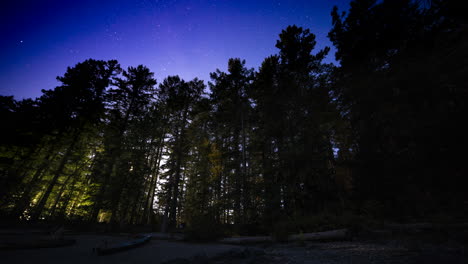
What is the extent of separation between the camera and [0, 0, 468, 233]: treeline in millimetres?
9453

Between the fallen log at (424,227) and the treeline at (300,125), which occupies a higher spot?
the treeline at (300,125)

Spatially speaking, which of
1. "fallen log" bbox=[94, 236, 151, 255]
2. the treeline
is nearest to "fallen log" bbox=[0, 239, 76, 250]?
"fallen log" bbox=[94, 236, 151, 255]

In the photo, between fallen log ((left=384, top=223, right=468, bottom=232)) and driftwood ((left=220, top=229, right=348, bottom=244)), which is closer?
fallen log ((left=384, top=223, right=468, bottom=232))

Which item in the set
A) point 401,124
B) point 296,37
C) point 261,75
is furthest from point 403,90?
point 261,75

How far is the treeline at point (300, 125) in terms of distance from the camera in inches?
372

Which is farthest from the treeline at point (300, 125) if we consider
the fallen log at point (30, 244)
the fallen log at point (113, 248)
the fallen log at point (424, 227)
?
the fallen log at point (30, 244)

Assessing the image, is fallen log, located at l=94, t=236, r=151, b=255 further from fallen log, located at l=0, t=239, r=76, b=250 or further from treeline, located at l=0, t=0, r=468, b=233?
treeline, located at l=0, t=0, r=468, b=233

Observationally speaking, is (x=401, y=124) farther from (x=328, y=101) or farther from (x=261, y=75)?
(x=261, y=75)

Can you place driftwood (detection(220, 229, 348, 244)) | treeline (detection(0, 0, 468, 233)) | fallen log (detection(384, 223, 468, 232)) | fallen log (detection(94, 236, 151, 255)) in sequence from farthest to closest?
treeline (detection(0, 0, 468, 233)), driftwood (detection(220, 229, 348, 244)), fallen log (detection(94, 236, 151, 255)), fallen log (detection(384, 223, 468, 232))

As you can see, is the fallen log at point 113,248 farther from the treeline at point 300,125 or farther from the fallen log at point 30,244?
the treeline at point 300,125

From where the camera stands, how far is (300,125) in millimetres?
12969

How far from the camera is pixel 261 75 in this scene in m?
17.5

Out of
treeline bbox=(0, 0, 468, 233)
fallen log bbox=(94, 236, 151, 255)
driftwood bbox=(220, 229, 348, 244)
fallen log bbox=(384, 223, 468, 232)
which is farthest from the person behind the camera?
treeline bbox=(0, 0, 468, 233)

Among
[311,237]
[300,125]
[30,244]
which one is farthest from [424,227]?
[30,244]
